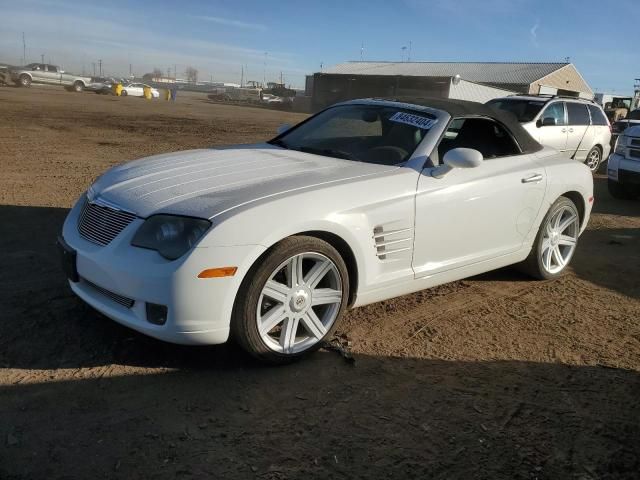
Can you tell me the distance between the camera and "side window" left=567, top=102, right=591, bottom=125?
1242 centimetres

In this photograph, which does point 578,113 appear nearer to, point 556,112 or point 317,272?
point 556,112

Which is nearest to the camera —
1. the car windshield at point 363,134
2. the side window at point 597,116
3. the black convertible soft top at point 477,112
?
the car windshield at point 363,134

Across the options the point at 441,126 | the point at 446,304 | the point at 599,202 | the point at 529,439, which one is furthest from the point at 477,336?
the point at 599,202

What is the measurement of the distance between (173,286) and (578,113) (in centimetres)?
1202

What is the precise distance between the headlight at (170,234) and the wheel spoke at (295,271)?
548 millimetres

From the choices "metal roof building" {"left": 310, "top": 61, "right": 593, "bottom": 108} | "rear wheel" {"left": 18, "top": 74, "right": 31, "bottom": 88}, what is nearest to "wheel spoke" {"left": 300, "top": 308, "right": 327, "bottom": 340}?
"metal roof building" {"left": 310, "top": 61, "right": 593, "bottom": 108}

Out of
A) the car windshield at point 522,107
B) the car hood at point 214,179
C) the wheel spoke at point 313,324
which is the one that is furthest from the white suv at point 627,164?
Answer: the wheel spoke at point 313,324

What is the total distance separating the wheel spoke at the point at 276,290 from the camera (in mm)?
3170

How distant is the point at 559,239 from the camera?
5.14m

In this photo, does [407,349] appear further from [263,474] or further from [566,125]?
[566,125]

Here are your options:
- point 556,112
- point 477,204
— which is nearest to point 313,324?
point 477,204

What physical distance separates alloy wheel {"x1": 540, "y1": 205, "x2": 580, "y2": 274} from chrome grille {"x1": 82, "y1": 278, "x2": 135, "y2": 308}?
135 inches

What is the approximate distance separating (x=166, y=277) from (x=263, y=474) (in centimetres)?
107

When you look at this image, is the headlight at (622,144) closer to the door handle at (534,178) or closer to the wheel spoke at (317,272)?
the door handle at (534,178)
